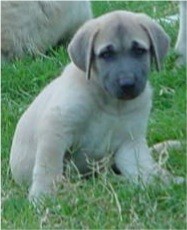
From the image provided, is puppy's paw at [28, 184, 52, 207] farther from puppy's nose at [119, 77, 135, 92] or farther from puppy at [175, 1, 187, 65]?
puppy at [175, 1, 187, 65]

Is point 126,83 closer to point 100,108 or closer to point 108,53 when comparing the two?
point 108,53

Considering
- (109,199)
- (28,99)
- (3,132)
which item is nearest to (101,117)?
(109,199)

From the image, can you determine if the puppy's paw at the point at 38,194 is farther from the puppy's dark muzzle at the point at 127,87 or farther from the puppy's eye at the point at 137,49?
the puppy's eye at the point at 137,49

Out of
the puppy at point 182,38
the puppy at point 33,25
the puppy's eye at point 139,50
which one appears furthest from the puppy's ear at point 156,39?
the puppy at point 33,25

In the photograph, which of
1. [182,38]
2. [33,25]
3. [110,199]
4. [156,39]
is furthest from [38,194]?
[33,25]

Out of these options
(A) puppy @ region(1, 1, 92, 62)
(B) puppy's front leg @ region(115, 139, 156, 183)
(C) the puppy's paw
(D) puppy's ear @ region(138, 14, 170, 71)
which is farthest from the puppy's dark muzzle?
(A) puppy @ region(1, 1, 92, 62)

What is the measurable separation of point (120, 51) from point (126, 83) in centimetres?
21

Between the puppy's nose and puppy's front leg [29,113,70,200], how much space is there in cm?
44

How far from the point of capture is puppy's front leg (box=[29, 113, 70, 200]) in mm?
6121

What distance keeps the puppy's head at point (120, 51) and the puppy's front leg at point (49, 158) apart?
0.38 meters

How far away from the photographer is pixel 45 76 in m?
8.38

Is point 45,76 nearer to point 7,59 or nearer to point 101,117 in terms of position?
point 7,59

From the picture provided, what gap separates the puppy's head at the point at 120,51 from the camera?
19.9 ft

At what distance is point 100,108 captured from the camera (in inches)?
247
